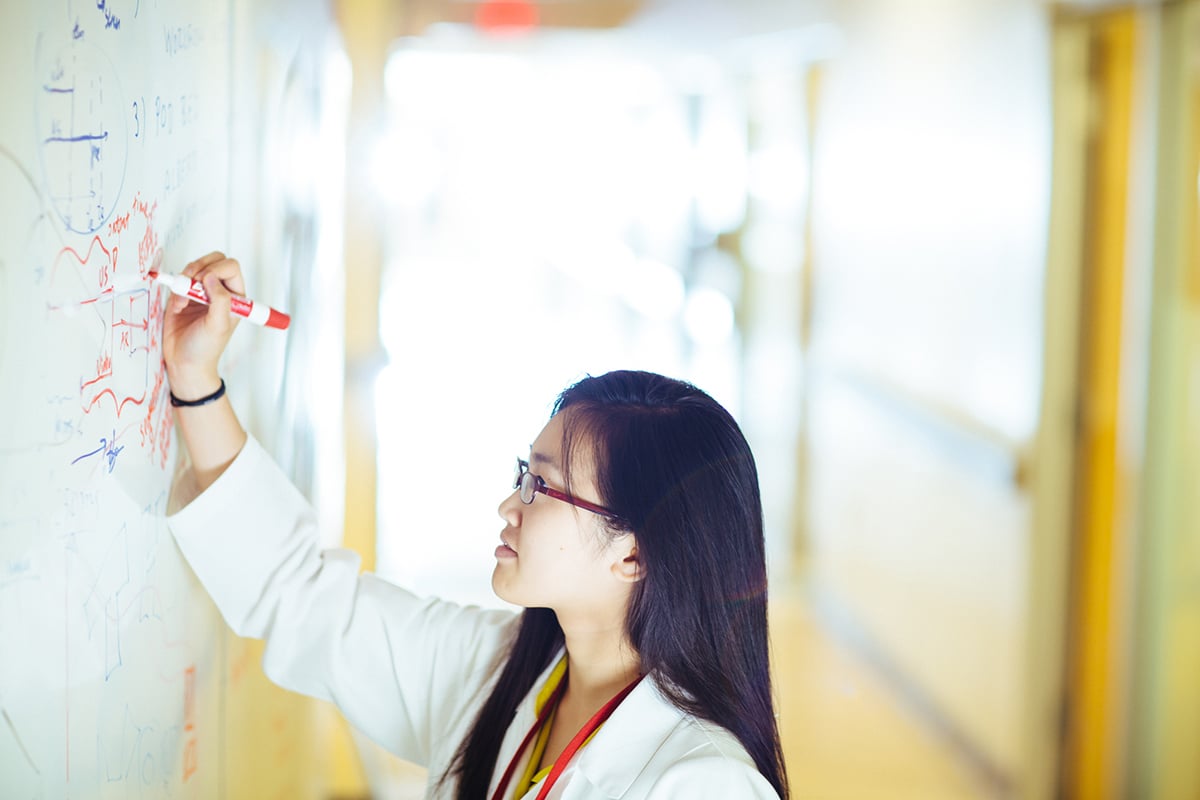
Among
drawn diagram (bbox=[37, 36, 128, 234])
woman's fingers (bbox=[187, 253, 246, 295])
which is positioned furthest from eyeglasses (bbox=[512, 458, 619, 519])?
drawn diagram (bbox=[37, 36, 128, 234])

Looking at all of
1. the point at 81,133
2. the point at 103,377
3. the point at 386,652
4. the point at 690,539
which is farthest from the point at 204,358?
the point at 690,539

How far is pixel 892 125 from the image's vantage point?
4527 millimetres

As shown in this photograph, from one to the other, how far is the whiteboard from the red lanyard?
399 mm

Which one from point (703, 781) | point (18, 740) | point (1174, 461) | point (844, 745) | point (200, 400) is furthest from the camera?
point (844, 745)

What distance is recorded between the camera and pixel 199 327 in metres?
1.27

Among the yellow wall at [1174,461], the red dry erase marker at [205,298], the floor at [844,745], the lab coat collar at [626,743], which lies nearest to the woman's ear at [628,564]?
the lab coat collar at [626,743]

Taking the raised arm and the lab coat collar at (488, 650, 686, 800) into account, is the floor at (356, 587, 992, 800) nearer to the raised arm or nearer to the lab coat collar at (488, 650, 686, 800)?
the lab coat collar at (488, 650, 686, 800)

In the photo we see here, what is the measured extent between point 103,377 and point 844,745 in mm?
3284

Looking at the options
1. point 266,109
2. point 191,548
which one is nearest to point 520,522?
point 191,548

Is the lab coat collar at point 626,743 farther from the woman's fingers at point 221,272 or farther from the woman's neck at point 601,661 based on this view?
the woman's fingers at point 221,272

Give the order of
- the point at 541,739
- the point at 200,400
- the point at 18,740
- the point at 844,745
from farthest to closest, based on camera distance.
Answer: the point at 844,745 → the point at 541,739 → the point at 200,400 → the point at 18,740

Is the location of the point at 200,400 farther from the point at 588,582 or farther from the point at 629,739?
the point at 629,739

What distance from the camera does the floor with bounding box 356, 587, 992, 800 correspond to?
11.4ft

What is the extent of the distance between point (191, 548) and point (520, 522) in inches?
15.1
